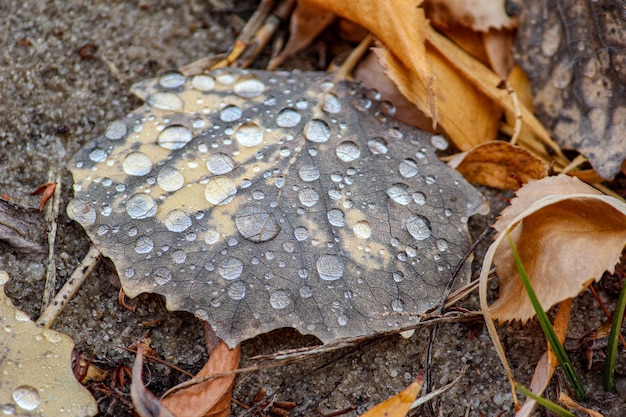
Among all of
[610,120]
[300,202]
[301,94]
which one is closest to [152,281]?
[300,202]

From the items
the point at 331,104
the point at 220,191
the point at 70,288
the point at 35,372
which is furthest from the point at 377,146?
the point at 35,372

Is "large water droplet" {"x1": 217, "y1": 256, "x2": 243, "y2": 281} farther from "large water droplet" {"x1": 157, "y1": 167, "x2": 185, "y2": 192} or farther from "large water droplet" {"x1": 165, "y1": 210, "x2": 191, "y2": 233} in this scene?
"large water droplet" {"x1": 157, "y1": 167, "x2": 185, "y2": 192}

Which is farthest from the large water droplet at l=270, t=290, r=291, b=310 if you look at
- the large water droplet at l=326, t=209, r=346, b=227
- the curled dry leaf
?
the curled dry leaf

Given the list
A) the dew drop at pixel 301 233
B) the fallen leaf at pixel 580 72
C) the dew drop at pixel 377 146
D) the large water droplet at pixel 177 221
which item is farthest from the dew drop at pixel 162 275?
the fallen leaf at pixel 580 72

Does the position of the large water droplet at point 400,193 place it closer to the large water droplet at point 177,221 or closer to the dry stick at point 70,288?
the large water droplet at point 177,221

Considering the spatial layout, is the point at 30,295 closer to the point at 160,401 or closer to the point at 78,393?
the point at 78,393

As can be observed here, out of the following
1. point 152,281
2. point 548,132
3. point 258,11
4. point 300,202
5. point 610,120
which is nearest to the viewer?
point 152,281

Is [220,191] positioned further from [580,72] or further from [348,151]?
[580,72]
